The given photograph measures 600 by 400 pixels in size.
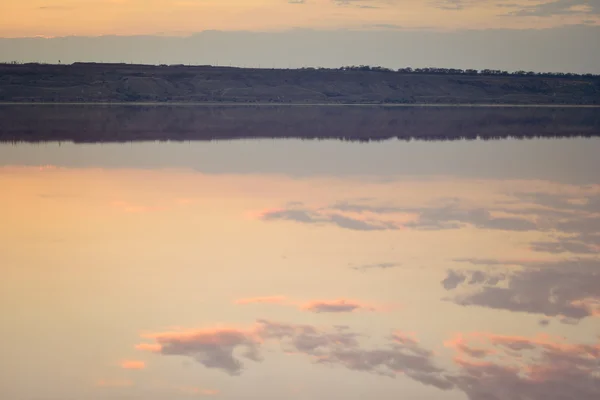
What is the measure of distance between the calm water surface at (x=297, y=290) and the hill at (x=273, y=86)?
5848cm

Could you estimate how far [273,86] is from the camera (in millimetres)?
84500

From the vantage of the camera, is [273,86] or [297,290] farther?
[273,86]

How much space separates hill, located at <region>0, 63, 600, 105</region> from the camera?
7462 centimetres

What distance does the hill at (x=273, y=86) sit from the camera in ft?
245

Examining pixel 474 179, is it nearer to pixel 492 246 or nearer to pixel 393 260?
pixel 492 246

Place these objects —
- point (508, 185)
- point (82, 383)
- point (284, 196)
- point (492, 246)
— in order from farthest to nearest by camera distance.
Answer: point (508, 185)
point (284, 196)
point (492, 246)
point (82, 383)

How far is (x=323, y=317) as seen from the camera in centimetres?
652

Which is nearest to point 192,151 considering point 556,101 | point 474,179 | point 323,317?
point 474,179

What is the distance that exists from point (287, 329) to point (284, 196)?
6.16 m

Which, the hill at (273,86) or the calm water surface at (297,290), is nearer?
the calm water surface at (297,290)

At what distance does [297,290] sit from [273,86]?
7802cm

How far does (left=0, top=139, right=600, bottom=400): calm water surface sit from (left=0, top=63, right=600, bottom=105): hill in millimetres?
58484

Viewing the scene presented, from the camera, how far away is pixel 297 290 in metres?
7.21

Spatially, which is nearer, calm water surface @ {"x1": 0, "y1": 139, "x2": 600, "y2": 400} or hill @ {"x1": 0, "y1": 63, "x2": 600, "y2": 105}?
calm water surface @ {"x1": 0, "y1": 139, "x2": 600, "y2": 400}
